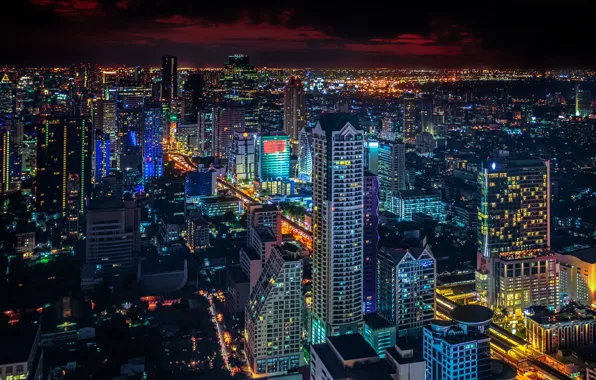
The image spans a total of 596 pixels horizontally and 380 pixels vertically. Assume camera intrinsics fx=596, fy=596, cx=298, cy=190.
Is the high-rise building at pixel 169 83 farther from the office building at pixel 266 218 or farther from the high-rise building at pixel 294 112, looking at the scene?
the office building at pixel 266 218

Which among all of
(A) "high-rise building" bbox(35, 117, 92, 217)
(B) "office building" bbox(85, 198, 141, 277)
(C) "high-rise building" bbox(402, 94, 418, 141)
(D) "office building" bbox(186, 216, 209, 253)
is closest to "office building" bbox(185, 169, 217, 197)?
(A) "high-rise building" bbox(35, 117, 92, 217)

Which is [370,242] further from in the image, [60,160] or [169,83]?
[169,83]

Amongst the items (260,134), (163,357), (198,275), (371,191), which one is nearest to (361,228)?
(371,191)

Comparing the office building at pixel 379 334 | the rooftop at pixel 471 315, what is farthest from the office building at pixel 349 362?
the office building at pixel 379 334

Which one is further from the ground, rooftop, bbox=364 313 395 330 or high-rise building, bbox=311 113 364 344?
high-rise building, bbox=311 113 364 344

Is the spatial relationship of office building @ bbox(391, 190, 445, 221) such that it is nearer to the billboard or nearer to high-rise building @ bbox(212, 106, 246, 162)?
the billboard

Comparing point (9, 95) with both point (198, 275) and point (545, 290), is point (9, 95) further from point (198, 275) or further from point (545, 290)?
point (545, 290)
